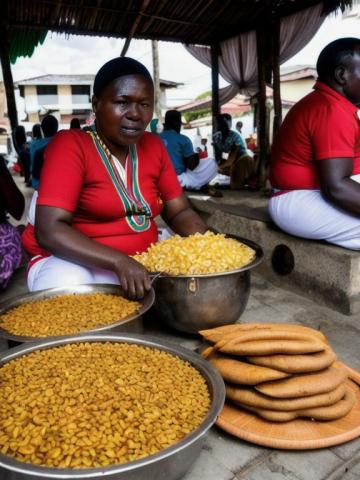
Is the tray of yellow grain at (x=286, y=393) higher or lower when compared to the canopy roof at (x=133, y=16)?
lower

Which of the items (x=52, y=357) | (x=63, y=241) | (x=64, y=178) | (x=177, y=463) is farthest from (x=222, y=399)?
(x=64, y=178)

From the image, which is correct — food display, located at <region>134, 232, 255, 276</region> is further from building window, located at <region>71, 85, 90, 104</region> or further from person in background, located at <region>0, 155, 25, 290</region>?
building window, located at <region>71, 85, 90, 104</region>

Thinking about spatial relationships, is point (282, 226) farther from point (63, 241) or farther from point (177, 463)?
point (177, 463)

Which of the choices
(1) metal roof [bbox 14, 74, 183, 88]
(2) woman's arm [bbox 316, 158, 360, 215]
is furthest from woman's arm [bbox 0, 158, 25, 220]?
(1) metal roof [bbox 14, 74, 183, 88]

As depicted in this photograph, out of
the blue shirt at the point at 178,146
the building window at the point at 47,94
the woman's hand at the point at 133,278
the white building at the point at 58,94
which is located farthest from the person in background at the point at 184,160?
the building window at the point at 47,94

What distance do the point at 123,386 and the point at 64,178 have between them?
1152 mm

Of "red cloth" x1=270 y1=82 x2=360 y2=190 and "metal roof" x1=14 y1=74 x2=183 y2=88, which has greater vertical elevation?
"metal roof" x1=14 y1=74 x2=183 y2=88

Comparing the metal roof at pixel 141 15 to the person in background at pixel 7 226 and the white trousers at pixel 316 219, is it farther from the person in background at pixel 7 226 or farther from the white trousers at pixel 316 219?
the white trousers at pixel 316 219

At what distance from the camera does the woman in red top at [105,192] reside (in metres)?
2.13

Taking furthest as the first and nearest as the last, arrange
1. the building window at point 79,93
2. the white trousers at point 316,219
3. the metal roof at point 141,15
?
the building window at point 79,93, the metal roof at point 141,15, the white trousers at point 316,219

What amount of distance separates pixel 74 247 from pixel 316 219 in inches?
66.8

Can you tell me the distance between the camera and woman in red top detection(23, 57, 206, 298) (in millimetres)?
2131

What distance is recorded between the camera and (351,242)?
293 cm

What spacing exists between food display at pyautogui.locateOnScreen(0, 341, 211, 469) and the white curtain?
19.0 ft
